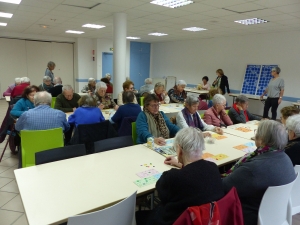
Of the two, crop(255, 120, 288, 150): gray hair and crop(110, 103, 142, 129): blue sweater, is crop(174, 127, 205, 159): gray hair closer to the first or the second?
crop(255, 120, 288, 150): gray hair

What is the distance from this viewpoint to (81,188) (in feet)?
5.54

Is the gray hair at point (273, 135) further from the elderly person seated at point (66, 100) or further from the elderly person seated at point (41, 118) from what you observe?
the elderly person seated at point (66, 100)

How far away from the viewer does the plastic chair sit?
156 cm

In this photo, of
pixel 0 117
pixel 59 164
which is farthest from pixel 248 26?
pixel 0 117

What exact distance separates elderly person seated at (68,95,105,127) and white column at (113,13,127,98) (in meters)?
2.49

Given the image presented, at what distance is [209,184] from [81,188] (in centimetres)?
90

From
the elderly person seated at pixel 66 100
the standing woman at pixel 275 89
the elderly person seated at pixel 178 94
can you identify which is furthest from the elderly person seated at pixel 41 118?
the standing woman at pixel 275 89

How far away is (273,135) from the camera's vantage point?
1.77 m

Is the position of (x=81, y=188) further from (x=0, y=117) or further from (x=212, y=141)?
(x=0, y=117)

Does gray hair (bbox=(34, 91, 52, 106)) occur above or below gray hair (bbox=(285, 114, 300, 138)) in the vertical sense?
above

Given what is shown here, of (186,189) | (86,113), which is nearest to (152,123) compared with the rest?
(86,113)

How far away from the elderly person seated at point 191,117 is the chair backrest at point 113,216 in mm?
1983

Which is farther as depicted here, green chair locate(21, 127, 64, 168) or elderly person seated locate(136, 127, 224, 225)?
green chair locate(21, 127, 64, 168)

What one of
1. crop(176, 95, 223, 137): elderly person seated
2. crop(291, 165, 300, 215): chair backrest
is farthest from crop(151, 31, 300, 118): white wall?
crop(291, 165, 300, 215): chair backrest
